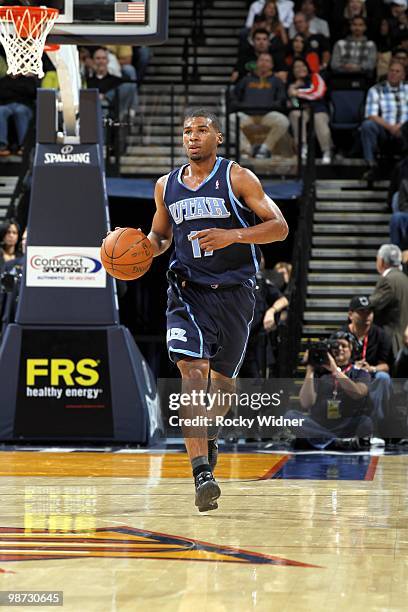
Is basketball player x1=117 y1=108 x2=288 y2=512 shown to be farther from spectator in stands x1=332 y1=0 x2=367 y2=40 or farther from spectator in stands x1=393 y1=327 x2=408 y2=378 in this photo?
spectator in stands x1=332 y1=0 x2=367 y2=40

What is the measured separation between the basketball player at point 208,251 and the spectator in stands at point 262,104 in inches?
296

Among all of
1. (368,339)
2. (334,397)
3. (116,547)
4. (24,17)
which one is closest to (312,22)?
(368,339)

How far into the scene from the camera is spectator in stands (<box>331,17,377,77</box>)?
15.3 m

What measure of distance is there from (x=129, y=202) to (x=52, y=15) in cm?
572

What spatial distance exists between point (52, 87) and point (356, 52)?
13.3ft

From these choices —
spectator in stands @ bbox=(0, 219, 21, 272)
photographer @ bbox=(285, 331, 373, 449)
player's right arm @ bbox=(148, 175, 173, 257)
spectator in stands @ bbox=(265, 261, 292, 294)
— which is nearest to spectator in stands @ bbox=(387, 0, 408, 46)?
spectator in stands @ bbox=(265, 261, 292, 294)

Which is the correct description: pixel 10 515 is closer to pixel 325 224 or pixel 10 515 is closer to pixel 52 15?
pixel 52 15

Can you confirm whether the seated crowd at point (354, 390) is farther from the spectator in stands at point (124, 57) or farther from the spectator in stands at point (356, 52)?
the spectator in stands at point (124, 57)

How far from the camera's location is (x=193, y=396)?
6020 mm

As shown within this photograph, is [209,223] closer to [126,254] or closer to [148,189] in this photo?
[126,254]

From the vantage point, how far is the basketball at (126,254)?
631cm

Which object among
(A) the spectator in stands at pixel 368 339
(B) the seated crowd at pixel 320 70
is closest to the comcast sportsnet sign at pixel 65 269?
(A) the spectator in stands at pixel 368 339

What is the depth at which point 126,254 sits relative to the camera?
6297mm

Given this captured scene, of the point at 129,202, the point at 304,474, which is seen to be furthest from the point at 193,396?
the point at 129,202
